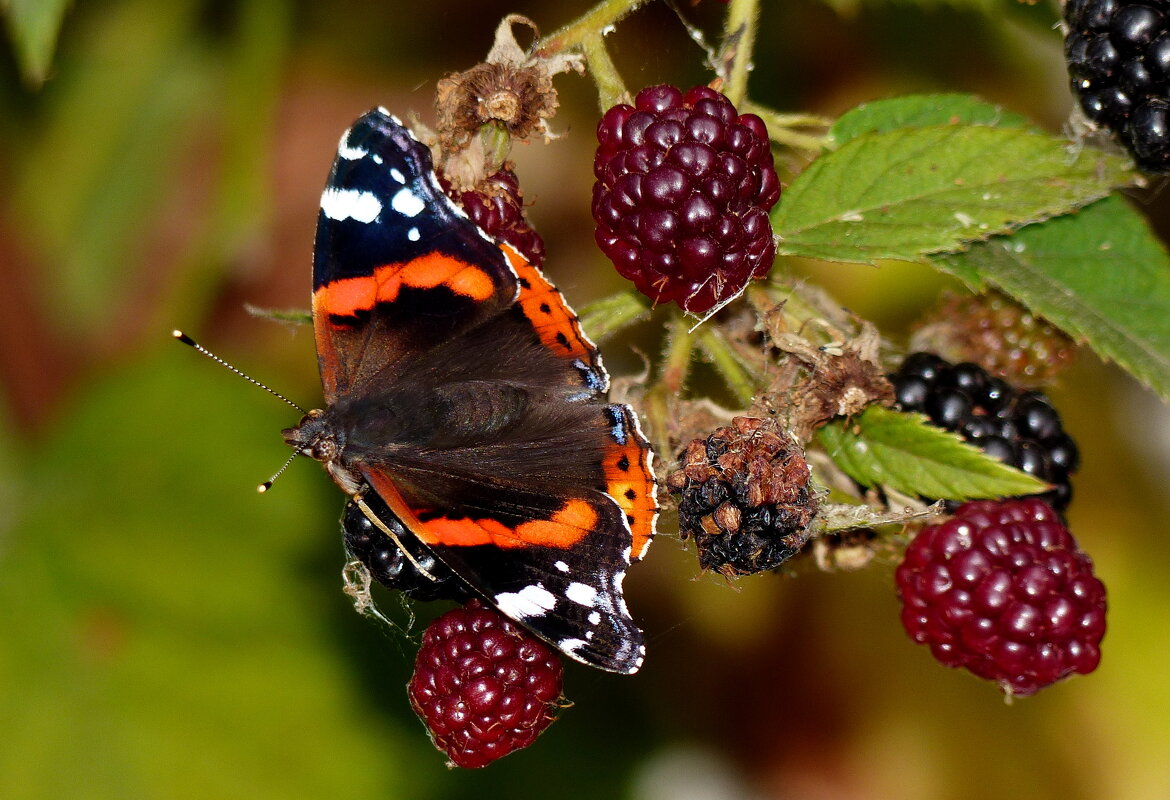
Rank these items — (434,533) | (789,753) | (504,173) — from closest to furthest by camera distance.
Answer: (434,533) → (504,173) → (789,753)

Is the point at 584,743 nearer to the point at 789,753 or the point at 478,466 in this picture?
the point at 789,753

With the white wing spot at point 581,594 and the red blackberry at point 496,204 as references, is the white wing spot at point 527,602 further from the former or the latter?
the red blackberry at point 496,204

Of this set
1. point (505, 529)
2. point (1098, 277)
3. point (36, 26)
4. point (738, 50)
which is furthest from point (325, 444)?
point (1098, 277)

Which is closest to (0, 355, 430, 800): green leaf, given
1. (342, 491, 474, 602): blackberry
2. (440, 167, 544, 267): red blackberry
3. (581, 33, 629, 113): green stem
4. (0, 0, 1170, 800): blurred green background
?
(0, 0, 1170, 800): blurred green background

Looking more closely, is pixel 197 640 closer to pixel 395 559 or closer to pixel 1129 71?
pixel 395 559

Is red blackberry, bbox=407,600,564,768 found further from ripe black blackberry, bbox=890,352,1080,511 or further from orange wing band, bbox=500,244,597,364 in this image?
ripe black blackberry, bbox=890,352,1080,511

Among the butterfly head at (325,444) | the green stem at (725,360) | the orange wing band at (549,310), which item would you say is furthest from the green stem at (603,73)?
A: the butterfly head at (325,444)

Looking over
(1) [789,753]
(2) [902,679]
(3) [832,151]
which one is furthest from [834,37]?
(1) [789,753]

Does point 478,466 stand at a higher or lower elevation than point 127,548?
higher
